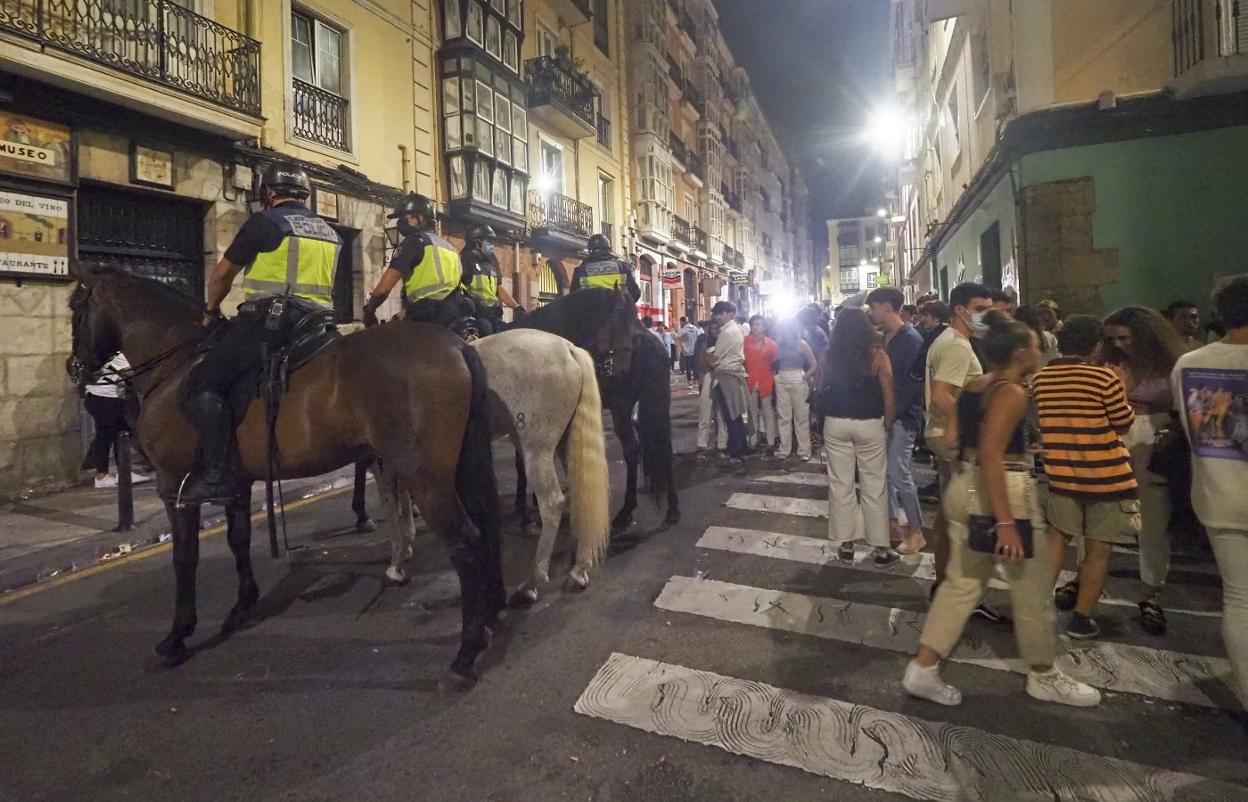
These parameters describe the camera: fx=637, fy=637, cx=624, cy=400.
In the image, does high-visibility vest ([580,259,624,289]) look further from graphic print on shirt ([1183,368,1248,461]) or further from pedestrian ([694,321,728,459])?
graphic print on shirt ([1183,368,1248,461])

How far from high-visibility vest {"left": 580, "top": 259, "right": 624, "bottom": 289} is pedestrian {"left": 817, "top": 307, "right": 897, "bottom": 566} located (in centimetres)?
281

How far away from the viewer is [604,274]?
7.05 metres

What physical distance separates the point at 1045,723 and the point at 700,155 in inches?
1485

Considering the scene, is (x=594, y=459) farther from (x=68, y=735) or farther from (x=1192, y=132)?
(x=1192, y=132)

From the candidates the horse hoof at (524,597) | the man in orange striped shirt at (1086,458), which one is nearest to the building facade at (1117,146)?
the man in orange striped shirt at (1086,458)

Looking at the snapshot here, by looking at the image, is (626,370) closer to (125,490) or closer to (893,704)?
(893,704)

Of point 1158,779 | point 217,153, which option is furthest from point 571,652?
point 217,153

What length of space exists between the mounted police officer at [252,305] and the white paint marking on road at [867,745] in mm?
2551

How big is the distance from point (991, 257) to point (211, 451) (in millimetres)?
13672

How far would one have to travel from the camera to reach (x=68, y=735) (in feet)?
9.40

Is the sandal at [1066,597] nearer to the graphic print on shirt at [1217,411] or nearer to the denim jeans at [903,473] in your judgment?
the denim jeans at [903,473]

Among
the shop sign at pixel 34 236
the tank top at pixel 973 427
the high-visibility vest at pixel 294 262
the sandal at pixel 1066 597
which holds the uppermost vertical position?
the shop sign at pixel 34 236

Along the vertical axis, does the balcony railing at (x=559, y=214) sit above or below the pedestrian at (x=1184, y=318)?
above

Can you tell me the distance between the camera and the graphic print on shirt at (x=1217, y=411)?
2.73m
